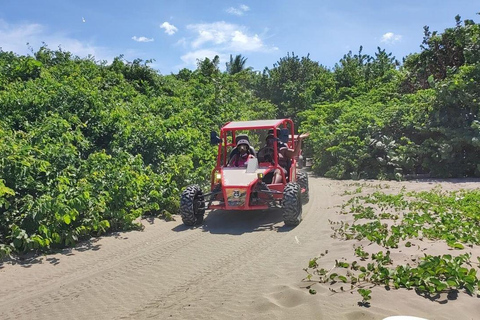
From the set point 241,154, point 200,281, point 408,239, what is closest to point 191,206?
point 241,154

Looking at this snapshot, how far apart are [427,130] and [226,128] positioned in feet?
25.2

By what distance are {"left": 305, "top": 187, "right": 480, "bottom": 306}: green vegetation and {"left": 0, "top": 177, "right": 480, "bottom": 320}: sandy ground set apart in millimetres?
169

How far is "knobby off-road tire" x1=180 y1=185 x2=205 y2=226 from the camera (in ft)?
25.7

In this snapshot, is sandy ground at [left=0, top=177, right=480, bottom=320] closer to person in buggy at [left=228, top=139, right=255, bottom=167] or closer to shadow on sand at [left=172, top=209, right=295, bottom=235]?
shadow on sand at [left=172, top=209, right=295, bottom=235]

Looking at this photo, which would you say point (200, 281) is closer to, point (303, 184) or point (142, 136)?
point (303, 184)

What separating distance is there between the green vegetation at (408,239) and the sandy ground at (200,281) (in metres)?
0.17

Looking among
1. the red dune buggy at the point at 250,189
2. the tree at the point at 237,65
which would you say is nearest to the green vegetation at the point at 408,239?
the red dune buggy at the point at 250,189

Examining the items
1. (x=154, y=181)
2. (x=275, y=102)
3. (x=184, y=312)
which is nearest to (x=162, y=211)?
(x=154, y=181)

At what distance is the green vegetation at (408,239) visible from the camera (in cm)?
405

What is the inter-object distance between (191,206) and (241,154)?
1.69 metres

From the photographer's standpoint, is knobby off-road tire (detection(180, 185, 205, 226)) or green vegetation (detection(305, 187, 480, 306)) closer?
green vegetation (detection(305, 187, 480, 306))

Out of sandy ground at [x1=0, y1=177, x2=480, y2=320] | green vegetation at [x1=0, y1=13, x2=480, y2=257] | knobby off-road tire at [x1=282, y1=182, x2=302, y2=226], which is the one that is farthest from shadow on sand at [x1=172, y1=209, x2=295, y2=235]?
green vegetation at [x1=0, y1=13, x2=480, y2=257]

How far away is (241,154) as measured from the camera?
8.82 metres

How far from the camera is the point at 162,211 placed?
29.6 ft
